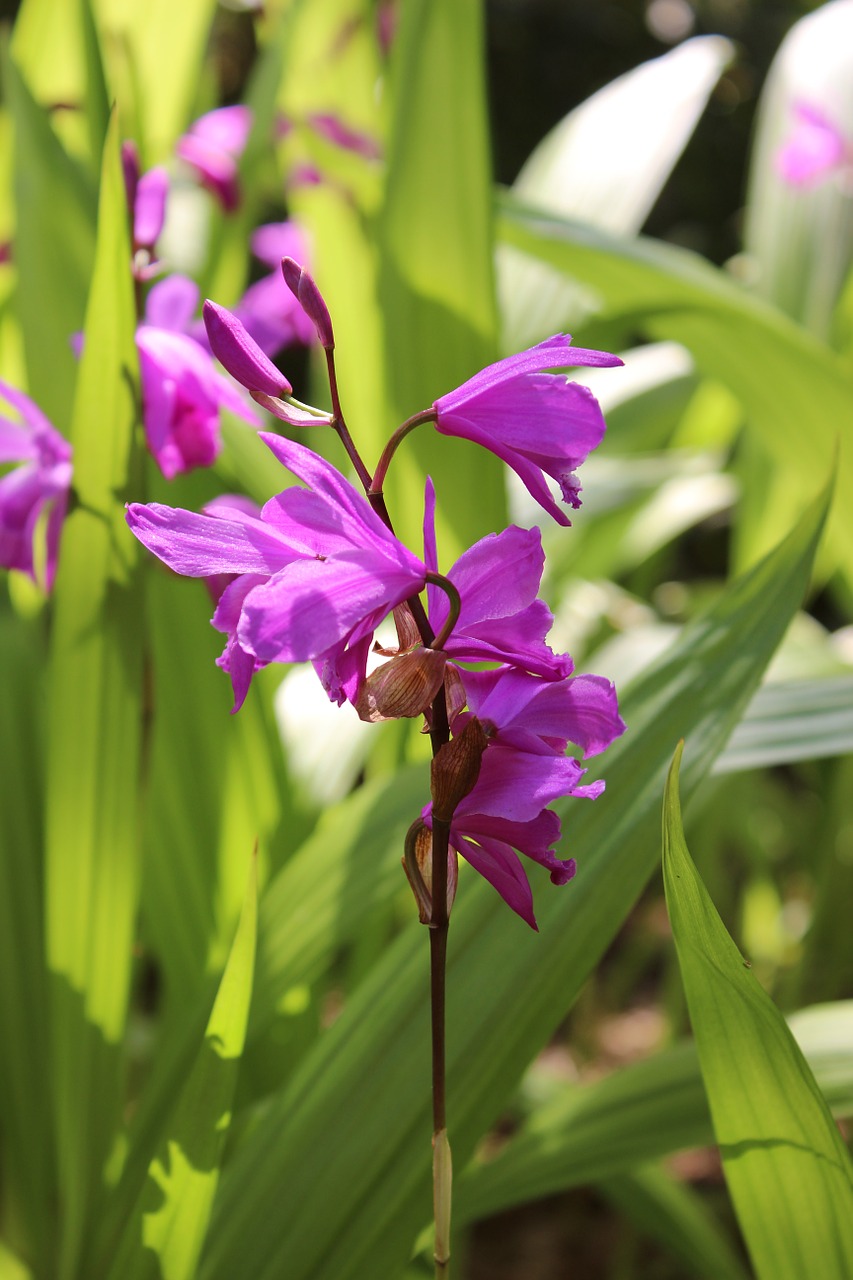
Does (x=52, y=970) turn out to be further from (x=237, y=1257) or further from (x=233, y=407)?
(x=233, y=407)

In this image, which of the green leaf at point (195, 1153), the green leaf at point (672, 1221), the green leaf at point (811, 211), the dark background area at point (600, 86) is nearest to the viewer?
the green leaf at point (195, 1153)

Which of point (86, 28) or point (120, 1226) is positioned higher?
point (86, 28)

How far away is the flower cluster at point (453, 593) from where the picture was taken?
1.03ft

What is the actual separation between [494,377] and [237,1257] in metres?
0.42

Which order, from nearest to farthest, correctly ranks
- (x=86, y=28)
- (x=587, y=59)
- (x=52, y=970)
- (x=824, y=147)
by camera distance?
(x=52, y=970) < (x=86, y=28) < (x=824, y=147) < (x=587, y=59)

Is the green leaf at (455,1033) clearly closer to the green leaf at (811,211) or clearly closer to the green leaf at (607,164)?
the green leaf at (607,164)

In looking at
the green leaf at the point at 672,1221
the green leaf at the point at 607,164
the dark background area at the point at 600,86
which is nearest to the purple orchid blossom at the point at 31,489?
the green leaf at the point at 607,164

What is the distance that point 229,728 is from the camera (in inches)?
29.4

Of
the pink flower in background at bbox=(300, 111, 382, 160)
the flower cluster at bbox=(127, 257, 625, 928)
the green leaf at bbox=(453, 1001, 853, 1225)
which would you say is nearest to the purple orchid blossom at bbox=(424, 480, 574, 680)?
the flower cluster at bbox=(127, 257, 625, 928)

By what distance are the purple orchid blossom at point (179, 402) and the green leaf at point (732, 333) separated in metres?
0.32

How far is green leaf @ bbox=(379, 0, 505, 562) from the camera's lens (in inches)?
30.7

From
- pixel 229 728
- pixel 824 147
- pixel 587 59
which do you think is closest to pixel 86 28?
pixel 229 728

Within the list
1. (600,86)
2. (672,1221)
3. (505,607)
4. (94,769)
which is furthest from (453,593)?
(600,86)

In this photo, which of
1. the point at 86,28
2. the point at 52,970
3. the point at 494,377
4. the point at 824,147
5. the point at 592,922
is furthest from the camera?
the point at 824,147
